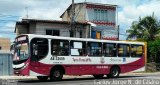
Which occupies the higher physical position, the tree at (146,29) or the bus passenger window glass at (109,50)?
the tree at (146,29)

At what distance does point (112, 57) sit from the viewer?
3083 centimetres

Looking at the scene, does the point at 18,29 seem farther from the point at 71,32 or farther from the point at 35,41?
the point at 35,41

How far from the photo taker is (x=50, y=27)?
48531mm

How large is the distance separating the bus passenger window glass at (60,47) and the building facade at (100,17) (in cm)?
2658

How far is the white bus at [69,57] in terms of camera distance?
83.4 ft

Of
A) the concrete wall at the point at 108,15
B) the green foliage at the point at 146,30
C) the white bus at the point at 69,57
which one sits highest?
the concrete wall at the point at 108,15

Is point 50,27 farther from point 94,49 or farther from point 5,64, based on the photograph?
point 94,49

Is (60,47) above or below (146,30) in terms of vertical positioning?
below

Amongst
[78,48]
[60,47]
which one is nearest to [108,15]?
[78,48]

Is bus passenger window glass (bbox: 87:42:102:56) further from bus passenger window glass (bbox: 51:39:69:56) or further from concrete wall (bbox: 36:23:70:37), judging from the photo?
concrete wall (bbox: 36:23:70:37)

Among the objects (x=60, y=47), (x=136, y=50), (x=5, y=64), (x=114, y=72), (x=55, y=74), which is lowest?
(x=114, y=72)

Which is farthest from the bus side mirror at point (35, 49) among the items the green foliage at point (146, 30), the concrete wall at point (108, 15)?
the green foliage at point (146, 30)

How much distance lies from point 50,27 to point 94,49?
782 inches

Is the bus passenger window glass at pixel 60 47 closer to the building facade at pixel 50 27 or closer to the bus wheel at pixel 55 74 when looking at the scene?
the bus wheel at pixel 55 74
